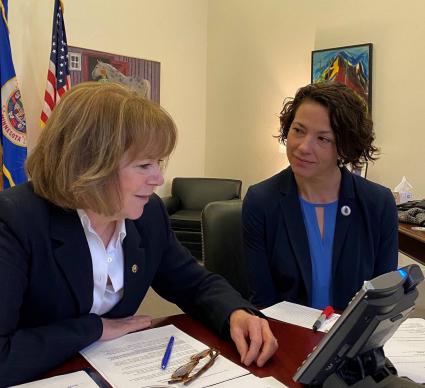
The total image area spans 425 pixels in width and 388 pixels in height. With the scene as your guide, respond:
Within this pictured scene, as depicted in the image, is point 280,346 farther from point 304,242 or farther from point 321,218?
point 321,218

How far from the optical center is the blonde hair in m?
1.03

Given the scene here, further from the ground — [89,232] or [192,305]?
[89,232]

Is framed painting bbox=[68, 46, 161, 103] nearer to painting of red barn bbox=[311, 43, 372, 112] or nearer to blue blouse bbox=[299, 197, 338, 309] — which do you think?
painting of red barn bbox=[311, 43, 372, 112]

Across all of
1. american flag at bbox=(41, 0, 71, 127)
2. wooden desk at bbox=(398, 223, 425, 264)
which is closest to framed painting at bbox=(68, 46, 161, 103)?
american flag at bbox=(41, 0, 71, 127)

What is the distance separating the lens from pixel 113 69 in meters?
4.66

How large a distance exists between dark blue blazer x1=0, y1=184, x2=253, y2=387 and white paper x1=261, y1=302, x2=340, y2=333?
107 mm

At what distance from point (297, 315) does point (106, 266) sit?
0.51m

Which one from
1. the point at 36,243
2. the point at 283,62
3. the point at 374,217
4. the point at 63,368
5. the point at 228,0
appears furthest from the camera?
the point at 228,0

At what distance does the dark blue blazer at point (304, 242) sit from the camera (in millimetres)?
1614

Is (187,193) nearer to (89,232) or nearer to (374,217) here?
(374,217)

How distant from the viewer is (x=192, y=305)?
1271 millimetres

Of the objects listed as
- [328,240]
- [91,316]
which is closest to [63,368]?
[91,316]

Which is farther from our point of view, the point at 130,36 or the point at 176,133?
the point at 130,36

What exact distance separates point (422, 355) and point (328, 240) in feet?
2.25
